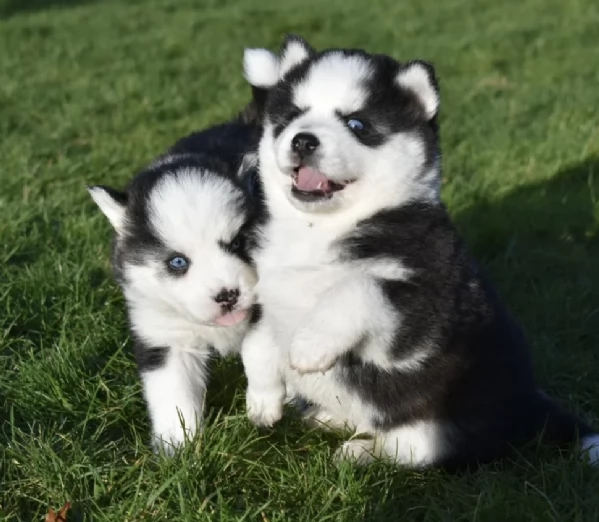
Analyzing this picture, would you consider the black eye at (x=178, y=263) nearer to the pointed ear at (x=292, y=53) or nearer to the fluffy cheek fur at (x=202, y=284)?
the fluffy cheek fur at (x=202, y=284)

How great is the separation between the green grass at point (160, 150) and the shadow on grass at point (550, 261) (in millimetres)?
13

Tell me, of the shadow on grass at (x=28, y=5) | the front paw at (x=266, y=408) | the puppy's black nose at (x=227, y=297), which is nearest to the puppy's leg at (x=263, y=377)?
the front paw at (x=266, y=408)

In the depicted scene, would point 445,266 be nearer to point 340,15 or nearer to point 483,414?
point 483,414

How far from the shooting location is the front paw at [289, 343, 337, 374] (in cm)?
276

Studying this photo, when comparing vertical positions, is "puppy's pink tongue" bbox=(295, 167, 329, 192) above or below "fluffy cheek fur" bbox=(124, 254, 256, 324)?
above

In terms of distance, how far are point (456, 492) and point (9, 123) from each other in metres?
5.77

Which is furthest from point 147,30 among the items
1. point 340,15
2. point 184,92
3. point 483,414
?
point 483,414

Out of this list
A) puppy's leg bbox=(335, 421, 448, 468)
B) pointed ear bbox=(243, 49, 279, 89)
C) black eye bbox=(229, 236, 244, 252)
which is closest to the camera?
puppy's leg bbox=(335, 421, 448, 468)

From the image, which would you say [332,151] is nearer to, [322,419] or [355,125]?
[355,125]

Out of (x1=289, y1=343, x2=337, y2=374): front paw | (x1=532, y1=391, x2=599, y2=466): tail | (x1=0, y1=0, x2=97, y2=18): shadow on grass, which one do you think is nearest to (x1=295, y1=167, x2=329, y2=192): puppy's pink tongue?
(x1=289, y1=343, x2=337, y2=374): front paw

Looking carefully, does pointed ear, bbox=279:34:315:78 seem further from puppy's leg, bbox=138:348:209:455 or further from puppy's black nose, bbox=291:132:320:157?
puppy's leg, bbox=138:348:209:455

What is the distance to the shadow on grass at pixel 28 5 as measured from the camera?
549 inches

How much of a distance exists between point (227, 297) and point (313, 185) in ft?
1.72

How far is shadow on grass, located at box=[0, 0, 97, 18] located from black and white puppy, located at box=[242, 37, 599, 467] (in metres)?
11.8
